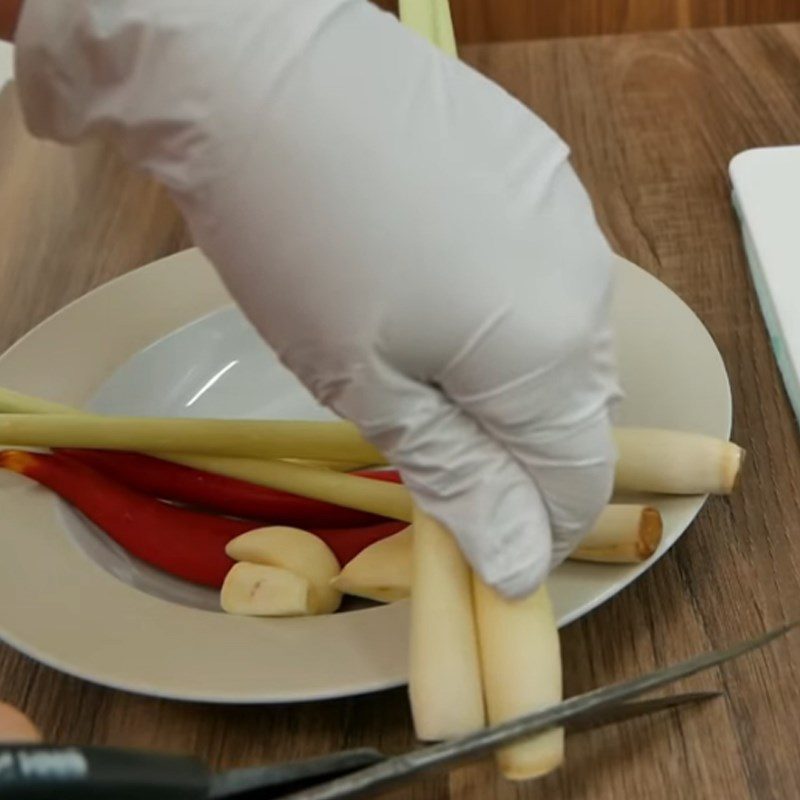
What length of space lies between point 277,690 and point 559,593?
0.11 m

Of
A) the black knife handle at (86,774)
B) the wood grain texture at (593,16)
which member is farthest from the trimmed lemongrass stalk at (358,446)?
the wood grain texture at (593,16)

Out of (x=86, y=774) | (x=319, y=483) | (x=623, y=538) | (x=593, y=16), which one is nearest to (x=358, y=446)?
(x=319, y=483)

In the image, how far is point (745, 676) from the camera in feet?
1.45

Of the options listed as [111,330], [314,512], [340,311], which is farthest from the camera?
[111,330]

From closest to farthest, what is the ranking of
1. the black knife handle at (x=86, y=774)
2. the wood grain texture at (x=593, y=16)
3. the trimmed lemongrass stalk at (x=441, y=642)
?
the black knife handle at (x=86, y=774) → the trimmed lemongrass stalk at (x=441, y=642) → the wood grain texture at (x=593, y=16)

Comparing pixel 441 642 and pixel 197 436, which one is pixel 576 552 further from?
pixel 197 436

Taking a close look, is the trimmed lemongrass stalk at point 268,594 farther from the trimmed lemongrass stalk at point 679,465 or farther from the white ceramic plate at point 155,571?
the trimmed lemongrass stalk at point 679,465

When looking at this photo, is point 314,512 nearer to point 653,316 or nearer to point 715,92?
point 653,316

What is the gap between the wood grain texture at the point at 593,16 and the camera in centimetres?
92

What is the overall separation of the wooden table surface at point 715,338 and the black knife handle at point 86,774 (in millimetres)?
137

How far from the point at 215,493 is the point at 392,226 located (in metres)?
0.22

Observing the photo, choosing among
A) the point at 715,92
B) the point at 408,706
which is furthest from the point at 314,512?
the point at 715,92

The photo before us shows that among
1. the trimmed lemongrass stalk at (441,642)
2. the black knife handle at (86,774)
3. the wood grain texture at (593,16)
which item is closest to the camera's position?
the black knife handle at (86,774)

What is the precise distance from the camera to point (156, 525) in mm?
535
